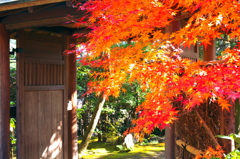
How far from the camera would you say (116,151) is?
26.0ft

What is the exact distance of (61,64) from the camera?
5.03 metres

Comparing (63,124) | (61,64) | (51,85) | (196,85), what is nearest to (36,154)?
(63,124)

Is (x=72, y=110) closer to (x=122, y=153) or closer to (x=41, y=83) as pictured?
(x=41, y=83)

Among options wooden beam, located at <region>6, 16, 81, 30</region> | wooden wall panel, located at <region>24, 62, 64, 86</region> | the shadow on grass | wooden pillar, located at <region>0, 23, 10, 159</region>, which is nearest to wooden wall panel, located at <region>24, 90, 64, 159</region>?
wooden wall panel, located at <region>24, 62, 64, 86</region>

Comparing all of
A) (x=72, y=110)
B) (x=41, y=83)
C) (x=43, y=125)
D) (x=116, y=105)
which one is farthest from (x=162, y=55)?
(x=116, y=105)

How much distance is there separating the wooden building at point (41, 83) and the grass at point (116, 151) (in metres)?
2.15

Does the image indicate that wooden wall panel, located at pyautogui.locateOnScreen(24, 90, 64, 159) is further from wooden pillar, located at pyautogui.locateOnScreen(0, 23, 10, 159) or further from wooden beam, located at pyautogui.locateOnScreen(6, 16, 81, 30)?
wooden beam, located at pyautogui.locateOnScreen(6, 16, 81, 30)

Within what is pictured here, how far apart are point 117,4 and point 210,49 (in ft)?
8.46

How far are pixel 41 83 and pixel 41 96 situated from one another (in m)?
0.22

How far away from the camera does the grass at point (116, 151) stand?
727cm

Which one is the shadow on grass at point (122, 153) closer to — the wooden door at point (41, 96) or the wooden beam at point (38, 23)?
the wooden door at point (41, 96)

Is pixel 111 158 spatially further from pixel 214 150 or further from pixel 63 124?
pixel 214 150

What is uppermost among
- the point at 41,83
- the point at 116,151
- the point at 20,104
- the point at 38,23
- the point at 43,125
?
the point at 38,23

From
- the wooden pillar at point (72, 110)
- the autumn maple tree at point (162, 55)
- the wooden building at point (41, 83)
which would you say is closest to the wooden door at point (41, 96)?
the wooden building at point (41, 83)
